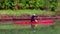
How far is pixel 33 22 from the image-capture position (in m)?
22.0

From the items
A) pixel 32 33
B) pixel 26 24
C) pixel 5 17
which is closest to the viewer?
pixel 32 33

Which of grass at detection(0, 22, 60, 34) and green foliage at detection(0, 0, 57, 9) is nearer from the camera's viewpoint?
grass at detection(0, 22, 60, 34)

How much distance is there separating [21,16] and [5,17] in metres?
1.60

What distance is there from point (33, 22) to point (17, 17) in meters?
3.75

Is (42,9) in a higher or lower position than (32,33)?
lower

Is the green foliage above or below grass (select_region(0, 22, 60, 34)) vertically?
below

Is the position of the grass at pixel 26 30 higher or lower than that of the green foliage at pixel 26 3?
higher

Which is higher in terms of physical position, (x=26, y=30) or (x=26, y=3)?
(x=26, y=30)

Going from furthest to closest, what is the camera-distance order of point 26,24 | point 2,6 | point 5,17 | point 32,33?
1. point 2,6
2. point 5,17
3. point 26,24
4. point 32,33

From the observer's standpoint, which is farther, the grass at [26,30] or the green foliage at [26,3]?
the green foliage at [26,3]

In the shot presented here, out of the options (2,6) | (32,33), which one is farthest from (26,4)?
(32,33)

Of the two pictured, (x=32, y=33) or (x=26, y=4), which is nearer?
(x=32, y=33)

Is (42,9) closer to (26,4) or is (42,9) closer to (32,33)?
(26,4)

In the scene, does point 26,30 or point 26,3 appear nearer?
point 26,30
